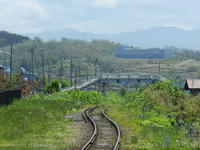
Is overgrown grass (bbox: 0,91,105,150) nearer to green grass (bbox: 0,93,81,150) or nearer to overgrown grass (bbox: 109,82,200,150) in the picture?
green grass (bbox: 0,93,81,150)

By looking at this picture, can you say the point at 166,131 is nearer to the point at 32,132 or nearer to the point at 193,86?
the point at 32,132

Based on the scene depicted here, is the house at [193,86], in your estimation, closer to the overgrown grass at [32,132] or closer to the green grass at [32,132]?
the overgrown grass at [32,132]

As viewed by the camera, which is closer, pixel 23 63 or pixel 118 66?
pixel 23 63

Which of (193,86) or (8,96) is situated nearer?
(8,96)

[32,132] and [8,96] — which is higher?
[8,96]

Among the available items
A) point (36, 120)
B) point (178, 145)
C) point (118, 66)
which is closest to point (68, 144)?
point (178, 145)

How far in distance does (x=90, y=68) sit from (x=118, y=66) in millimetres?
21797

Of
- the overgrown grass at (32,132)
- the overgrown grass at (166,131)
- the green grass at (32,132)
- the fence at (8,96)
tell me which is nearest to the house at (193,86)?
the overgrown grass at (166,131)

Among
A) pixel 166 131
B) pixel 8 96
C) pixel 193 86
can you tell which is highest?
pixel 193 86

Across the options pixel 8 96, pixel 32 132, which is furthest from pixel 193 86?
pixel 32 132

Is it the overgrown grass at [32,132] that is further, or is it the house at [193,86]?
the house at [193,86]

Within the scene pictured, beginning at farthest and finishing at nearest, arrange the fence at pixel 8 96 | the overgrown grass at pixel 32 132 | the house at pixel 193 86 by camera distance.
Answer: the house at pixel 193 86 → the fence at pixel 8 96 → the overgrown grass at pixel 32 132

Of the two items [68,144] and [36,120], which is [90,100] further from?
[68,144]

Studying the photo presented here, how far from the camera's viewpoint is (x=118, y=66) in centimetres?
19438
